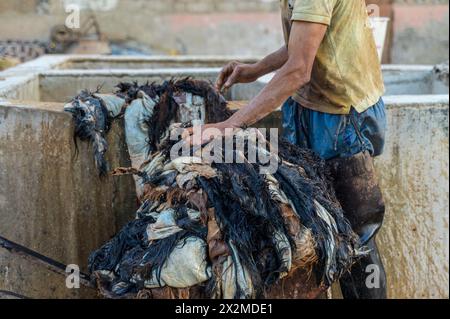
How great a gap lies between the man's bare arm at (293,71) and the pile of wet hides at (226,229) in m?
0.10

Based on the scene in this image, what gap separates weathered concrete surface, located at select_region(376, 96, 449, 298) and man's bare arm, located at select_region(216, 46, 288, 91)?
0.70 meters

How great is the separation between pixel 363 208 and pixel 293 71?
82cm

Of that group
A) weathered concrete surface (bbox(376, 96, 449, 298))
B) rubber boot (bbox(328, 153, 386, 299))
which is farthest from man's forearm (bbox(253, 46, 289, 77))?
weathered concrete surface (bbox(376, 96, 449, 298))

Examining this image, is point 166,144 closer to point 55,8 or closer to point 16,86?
point 16,86

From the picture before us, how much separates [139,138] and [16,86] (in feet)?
4.71

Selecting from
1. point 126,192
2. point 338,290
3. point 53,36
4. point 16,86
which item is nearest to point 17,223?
point 126,192

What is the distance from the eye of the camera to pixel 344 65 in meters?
3.32

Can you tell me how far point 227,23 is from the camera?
13891 millimetres

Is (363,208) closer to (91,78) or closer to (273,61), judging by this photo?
(273,61)

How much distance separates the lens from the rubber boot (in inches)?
138

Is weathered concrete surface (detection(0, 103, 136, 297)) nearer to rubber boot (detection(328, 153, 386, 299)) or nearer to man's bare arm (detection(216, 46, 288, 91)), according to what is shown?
man's bare arm (detection(216, 46, 288, 91))

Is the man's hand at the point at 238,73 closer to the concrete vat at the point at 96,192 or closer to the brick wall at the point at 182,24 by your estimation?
the concrete vat at the point at 96,192

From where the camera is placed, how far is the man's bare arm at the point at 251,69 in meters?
3.70

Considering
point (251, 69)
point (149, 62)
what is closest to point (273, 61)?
point (251, 69)
